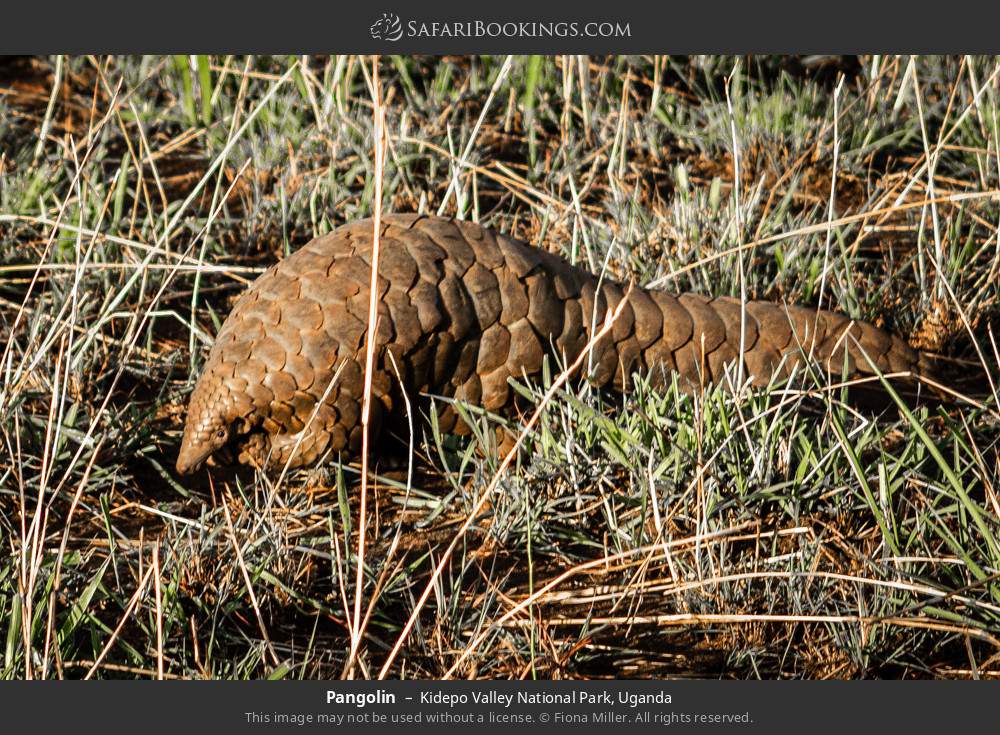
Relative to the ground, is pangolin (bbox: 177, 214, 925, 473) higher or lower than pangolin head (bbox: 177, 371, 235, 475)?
higher

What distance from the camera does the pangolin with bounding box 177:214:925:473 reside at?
2.37 m

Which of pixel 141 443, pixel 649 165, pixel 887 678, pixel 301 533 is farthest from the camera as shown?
pixel 649 165

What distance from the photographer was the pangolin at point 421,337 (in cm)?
237

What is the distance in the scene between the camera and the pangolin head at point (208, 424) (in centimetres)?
236

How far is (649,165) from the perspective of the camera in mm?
3799

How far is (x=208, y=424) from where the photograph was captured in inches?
93.1

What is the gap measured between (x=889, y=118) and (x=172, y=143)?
7.73ft

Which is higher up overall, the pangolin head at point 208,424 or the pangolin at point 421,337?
the pangolin at point 421,337

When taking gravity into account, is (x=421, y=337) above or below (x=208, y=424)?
above

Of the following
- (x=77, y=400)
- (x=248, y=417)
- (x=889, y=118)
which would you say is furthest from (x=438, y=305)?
(x=889, y=118)

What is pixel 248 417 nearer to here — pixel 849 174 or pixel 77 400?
pixel 77 400

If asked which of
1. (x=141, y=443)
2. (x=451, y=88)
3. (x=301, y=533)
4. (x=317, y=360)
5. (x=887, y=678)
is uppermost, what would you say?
(x=451, y=88)

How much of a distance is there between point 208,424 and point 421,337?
483 mm

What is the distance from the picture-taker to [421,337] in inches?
95.7
